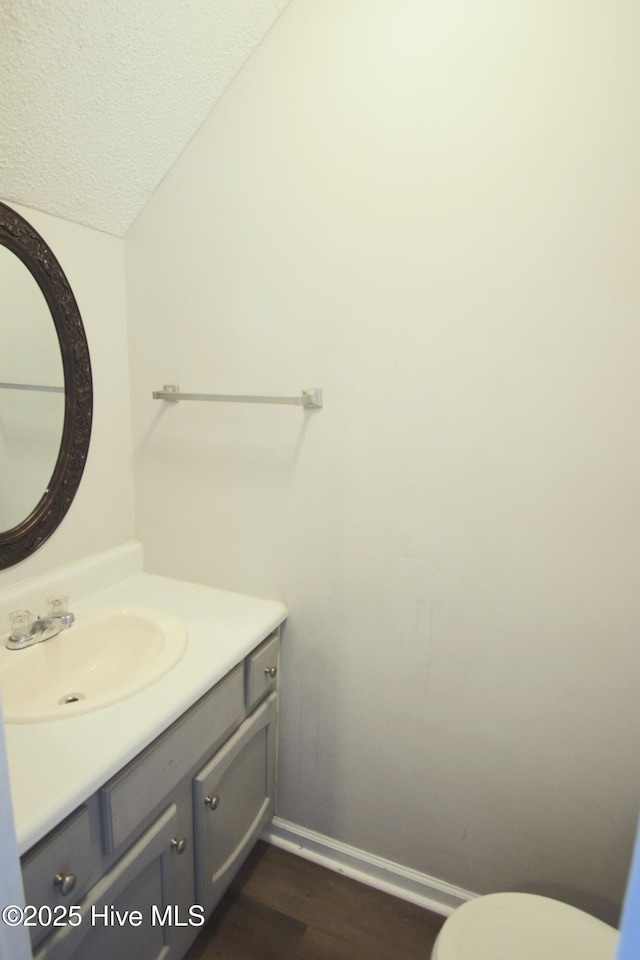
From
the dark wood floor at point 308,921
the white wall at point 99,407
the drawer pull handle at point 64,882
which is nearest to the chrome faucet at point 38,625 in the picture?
the white wall at point 99,407

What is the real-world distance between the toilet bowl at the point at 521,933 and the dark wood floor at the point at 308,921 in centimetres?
45

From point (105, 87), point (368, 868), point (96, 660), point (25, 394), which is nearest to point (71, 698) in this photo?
point (96, 660)

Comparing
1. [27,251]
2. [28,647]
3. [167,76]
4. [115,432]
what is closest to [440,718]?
[28,647]

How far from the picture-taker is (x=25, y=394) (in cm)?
124

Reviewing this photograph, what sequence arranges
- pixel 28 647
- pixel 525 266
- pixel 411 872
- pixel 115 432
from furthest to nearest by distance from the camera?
pixel 115 432, pixel 411 872, pixel 28 647, pixel 525 266

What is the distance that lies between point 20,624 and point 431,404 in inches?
43.9

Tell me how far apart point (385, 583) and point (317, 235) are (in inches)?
35.8

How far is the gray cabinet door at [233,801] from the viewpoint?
3.77 feet

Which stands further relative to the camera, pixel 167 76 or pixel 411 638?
pixel 411 638

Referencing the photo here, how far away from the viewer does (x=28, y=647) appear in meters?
1.16

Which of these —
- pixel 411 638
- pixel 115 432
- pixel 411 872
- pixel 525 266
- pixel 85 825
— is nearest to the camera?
pixel 85 825

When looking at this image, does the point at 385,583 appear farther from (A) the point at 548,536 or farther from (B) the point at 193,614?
(B) the point at 193,614

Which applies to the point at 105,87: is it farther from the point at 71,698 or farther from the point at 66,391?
the point at 71,698

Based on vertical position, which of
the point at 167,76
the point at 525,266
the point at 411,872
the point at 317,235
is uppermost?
the point at 167,76
